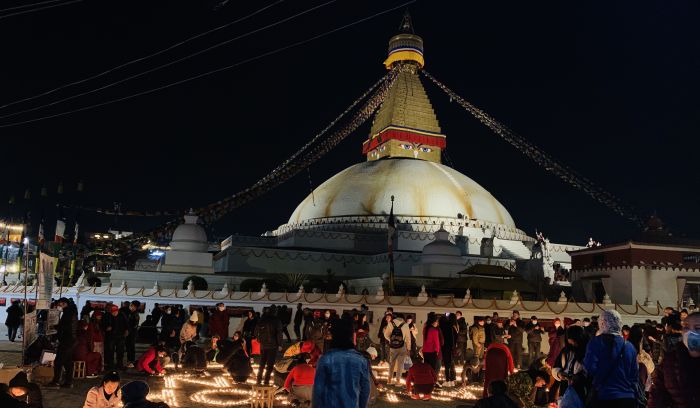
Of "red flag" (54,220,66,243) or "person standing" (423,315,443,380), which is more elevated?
"red flag" (54,220,66,243)

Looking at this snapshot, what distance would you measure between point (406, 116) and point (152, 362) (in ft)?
142

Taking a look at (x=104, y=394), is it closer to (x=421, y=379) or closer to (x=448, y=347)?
(x=421, y=379)

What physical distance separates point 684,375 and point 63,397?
10.1m

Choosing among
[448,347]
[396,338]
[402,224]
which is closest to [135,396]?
[396,338]

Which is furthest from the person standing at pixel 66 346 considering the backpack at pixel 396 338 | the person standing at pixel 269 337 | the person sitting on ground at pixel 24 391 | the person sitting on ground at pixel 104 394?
the backpack at pixel 396 338

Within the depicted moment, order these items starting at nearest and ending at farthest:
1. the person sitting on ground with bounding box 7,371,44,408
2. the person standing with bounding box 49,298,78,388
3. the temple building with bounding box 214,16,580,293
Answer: the person sitting on ground with bounding box 7,371,44,408, the person standing with bounding box 49,298,78,388, the temple building with bounding box 214,16,580,293

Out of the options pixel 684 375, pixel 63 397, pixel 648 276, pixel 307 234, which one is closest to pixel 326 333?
pixel 63 397

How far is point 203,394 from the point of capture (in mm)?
11891

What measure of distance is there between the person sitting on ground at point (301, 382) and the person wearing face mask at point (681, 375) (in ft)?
16.4

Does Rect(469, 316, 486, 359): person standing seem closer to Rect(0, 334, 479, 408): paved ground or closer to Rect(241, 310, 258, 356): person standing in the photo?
Rect(0, 334, 479, 408): paved ground

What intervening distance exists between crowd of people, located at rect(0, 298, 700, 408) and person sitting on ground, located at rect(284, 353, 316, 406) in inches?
0.7

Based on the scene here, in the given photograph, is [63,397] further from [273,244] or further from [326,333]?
[273,244]

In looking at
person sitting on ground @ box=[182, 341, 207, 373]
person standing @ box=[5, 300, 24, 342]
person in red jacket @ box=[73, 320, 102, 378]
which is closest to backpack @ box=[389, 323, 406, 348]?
person sitting on ground @ box=[182, 341, 207, 373]

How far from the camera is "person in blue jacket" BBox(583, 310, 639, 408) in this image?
5.72m
